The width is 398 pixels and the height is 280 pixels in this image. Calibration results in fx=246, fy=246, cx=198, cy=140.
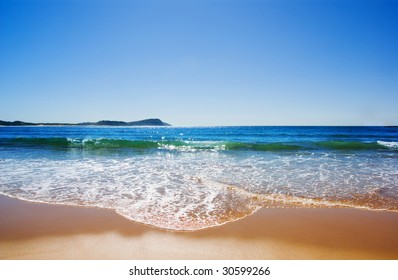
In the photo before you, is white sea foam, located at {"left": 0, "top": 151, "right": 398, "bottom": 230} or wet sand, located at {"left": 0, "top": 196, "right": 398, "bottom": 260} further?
white sea foam, located at {"left": 0, "top": 151, "right": 398, "bottom": 230}

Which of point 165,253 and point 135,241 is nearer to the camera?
point 165,253

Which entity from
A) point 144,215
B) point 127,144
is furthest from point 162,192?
point 127,144

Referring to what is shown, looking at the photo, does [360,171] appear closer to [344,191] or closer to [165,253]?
[344,191]

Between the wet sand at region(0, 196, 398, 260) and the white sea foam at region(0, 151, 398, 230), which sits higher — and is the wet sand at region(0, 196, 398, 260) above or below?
below

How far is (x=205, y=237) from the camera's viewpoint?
141 inches

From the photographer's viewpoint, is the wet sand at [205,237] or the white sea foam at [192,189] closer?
the wet sand at [205,237]

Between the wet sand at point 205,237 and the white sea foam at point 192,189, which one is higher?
the white sea foam at point 192,189

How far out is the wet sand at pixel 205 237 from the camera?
10.4 feet

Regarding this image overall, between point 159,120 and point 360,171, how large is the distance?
191 m

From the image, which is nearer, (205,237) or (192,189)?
(205,237)

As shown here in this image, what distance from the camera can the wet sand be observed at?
316 centimetres

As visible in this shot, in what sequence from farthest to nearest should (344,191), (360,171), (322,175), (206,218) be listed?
(360,171)
(322,175)
(344,191)
(206,218)
